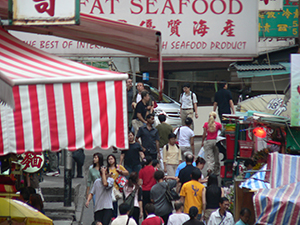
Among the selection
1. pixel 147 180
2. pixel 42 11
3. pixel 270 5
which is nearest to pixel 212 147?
pixel 147 180

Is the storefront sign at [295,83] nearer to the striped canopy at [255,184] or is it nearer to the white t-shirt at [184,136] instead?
the striped canopy at [255,184]

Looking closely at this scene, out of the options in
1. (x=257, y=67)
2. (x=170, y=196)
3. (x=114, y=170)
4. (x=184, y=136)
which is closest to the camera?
(x=170, y=196)

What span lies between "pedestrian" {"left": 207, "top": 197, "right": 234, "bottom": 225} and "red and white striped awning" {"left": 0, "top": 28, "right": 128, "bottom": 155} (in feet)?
16.4

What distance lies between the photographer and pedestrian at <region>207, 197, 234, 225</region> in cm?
942

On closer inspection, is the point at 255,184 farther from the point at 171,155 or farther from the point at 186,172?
the point at 171,155

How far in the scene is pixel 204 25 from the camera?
10930 millimetres

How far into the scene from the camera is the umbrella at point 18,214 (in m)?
5.82

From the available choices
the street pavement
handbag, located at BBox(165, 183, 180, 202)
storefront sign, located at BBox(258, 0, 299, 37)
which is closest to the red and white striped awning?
handbag, located at BBox(165, 183, 180, 202)

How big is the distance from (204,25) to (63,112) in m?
6.68

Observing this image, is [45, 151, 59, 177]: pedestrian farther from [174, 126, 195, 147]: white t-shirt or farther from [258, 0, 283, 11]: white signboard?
[258, 0, 283, 11]: white signboard

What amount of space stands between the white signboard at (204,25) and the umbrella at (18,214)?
552 cm

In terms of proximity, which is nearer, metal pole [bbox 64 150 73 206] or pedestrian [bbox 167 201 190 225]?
pedestrian [bbox 167 201 190 225]

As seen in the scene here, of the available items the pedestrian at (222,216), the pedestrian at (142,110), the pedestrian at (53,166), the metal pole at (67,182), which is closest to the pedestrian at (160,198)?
the pedestrian at (222,216)

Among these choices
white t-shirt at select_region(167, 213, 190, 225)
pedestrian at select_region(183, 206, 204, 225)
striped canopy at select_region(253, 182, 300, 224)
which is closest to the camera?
striped canopy at select_region(253, 182, 300, 224)
